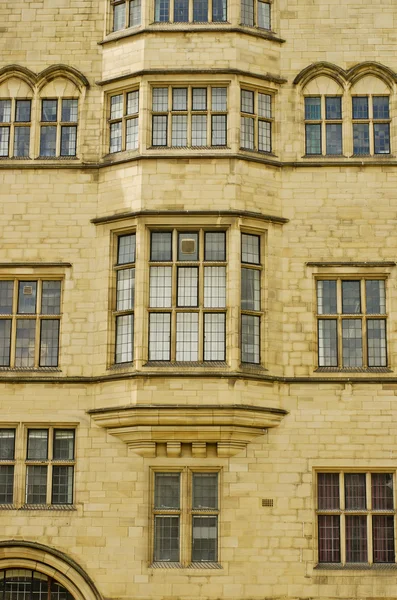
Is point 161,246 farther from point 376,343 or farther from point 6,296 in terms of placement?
point 376,343

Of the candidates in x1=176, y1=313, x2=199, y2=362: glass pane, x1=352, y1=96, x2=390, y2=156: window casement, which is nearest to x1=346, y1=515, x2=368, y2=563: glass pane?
x1=176, y1=313, x2=199, y2=362: glass pane

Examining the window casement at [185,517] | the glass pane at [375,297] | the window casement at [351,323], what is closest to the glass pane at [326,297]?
the window casement at [351,323]

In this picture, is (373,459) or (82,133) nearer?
(373,459)

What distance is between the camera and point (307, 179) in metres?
20.1

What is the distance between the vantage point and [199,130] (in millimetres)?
20016

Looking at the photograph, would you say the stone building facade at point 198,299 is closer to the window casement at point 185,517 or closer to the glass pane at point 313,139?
the window casement at point 185,517

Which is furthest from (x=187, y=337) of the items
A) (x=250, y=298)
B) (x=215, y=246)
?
(x=215, y=246)

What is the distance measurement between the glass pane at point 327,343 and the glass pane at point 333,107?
13.2ft

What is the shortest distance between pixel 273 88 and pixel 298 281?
12.5 ft

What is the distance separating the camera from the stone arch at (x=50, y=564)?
18.5 meters

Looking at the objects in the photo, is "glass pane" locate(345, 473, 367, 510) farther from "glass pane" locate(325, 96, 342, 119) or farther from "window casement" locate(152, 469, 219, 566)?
"glass pane" locate(325, 96, 342, 119)

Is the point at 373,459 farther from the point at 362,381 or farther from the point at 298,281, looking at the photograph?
the point at 298,281

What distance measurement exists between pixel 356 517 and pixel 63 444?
5.44 metres

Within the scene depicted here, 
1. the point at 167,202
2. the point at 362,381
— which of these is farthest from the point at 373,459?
the point at 167,202
